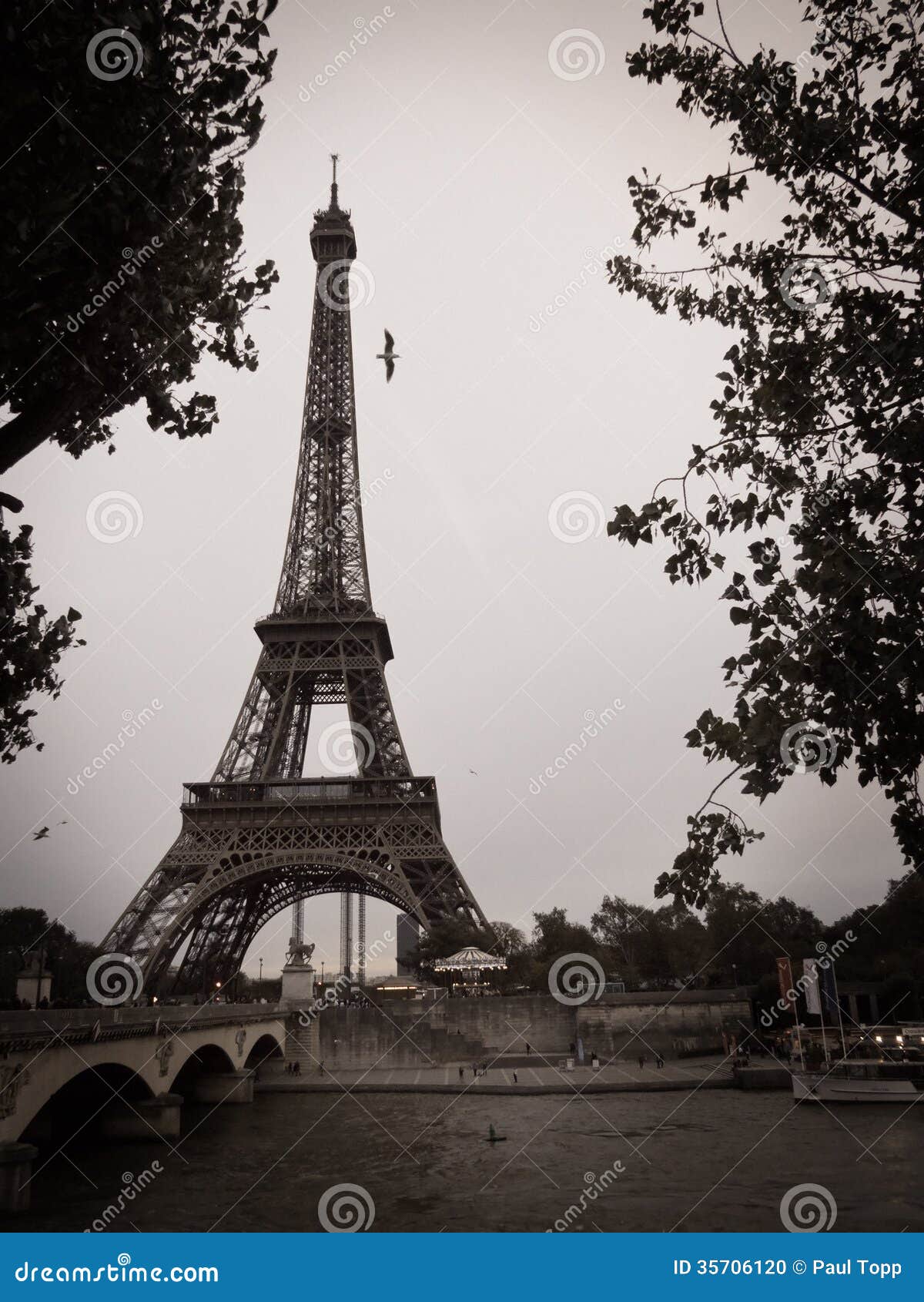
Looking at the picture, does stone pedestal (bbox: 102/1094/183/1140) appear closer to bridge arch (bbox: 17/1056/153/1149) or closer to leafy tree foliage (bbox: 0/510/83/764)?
bridge arch (bbox: 17/1056/153/1149)

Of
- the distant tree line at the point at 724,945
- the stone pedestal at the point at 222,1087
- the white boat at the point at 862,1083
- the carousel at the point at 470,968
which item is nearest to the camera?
the white boat at the point at 862,1083

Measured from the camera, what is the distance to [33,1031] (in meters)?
20.2

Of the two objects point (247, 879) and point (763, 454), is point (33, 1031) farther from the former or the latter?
point (247, 879)

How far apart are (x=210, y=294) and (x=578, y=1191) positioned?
782 inches

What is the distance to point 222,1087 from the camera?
4194 cm

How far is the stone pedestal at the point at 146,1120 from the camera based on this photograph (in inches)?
1187

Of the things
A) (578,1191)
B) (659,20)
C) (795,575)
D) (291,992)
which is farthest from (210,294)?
(291,992)
